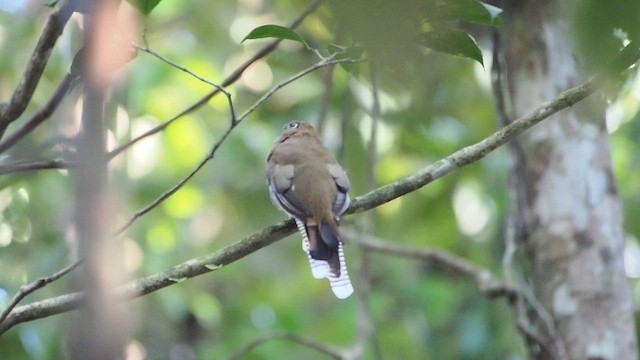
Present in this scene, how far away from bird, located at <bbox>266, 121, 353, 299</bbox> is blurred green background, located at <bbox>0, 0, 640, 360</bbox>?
1059 mm

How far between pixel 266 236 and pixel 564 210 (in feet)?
4.98

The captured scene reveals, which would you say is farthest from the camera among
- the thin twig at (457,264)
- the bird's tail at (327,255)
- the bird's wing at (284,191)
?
the thin twig at (457,264)

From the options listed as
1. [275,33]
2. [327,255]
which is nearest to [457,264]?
[327,255]

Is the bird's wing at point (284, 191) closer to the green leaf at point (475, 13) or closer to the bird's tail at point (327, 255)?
the bird's tail at point (327, 255)

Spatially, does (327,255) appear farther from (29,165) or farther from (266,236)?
(29,165)

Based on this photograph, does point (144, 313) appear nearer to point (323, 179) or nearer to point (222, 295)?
point (222, 295)

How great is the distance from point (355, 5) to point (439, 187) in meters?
5.34

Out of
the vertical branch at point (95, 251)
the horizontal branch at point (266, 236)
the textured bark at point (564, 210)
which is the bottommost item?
the textured bark at point (564, 210)

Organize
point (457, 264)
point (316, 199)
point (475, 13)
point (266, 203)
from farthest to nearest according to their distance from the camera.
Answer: point (266, 203) → point (457, 264) → point (316, 199) → point (475, 13)

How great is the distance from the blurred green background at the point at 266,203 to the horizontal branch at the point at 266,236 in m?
2.06

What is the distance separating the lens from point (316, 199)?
3383mm

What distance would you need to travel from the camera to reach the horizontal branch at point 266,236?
2439 millimetres

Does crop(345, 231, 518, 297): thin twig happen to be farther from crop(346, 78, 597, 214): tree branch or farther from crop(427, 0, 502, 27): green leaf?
crop(427, 0, 502, 27): green leaf

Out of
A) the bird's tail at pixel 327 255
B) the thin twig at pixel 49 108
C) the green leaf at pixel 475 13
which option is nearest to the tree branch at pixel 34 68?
the thin twig at pixel 49 108
